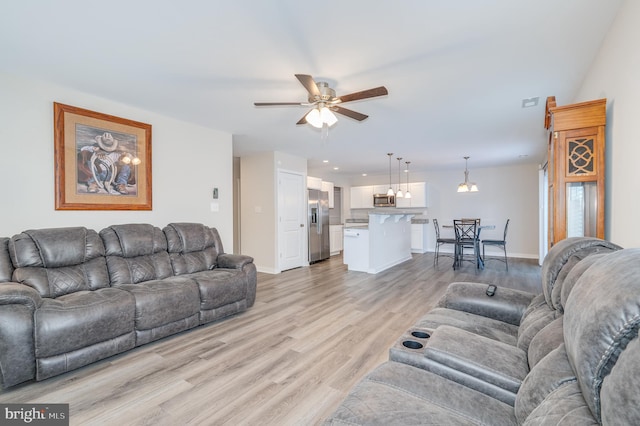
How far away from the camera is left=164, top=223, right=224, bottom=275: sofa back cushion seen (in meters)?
3.45

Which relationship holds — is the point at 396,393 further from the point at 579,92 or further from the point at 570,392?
the point at 579,92

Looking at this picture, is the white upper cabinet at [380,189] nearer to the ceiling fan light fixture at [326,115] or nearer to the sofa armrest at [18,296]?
the ceiling fan light fixture at [326,115]

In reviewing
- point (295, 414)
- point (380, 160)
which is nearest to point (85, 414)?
point (295, 414)

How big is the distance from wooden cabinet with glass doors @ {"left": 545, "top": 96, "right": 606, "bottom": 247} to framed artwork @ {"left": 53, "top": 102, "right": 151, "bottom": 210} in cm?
422

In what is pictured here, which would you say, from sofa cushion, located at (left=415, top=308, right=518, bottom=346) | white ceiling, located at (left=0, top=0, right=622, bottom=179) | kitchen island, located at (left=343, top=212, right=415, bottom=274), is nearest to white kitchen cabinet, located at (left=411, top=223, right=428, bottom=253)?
kitchen island, located at (left=343, top=212, right=415, bottom=274)

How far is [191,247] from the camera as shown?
143 inches

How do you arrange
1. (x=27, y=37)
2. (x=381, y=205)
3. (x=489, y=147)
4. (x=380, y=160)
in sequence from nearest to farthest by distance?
(x=27, y=37)
(x=489, y=147)
(x=380, y=160)
(x=381, y=205)

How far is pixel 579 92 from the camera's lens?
2.99 metres

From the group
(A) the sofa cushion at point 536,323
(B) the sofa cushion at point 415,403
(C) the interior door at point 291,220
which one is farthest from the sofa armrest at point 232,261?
(A) the sofa cushion at point 536,323

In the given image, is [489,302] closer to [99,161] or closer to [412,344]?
[412,344]

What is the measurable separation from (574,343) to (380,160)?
628cm

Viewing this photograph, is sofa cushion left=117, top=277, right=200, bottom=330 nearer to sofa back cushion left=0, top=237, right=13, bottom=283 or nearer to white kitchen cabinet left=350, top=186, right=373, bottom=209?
sofa back cushion left=0, top=237, right=13, bottom=283

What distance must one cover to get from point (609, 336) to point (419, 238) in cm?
834

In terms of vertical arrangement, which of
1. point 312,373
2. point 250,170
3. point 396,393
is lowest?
point 312,373
